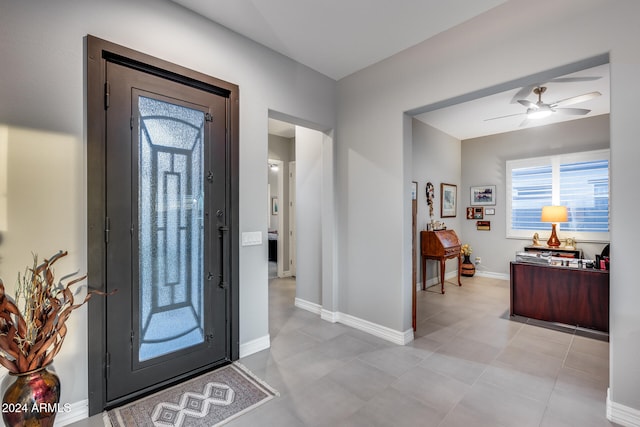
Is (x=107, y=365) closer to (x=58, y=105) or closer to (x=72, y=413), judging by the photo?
(x=72, y=413)

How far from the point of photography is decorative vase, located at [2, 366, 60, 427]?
1548 mm

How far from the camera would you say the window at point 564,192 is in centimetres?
498

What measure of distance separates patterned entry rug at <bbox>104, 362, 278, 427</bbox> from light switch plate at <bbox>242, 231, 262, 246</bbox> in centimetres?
112

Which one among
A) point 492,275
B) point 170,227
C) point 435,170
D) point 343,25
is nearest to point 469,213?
point 492,275

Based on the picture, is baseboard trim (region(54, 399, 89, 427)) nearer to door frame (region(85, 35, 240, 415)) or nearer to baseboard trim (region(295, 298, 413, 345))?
door frame (region(85, 35, 240, 415))

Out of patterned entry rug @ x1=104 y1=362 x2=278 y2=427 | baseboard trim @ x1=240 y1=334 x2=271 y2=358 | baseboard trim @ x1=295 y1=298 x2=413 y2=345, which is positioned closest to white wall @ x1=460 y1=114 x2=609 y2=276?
baseboard trim @ x1=295 y1=298 x2=413 y2=345

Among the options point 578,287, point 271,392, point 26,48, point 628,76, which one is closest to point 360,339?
point 271,392

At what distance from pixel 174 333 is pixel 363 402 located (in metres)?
1.56

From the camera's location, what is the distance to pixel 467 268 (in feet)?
20.2

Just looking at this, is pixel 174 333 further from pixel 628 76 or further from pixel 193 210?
pixel 628 76

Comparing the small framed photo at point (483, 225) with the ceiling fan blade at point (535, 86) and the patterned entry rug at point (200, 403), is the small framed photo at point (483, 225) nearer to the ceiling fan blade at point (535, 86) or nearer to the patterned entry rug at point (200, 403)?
the ceiling fan blade at point (535, 86)

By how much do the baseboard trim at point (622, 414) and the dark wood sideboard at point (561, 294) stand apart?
1930 mm

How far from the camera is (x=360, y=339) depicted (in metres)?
3.21

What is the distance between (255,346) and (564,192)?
5.86m
